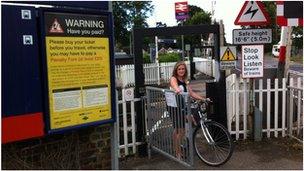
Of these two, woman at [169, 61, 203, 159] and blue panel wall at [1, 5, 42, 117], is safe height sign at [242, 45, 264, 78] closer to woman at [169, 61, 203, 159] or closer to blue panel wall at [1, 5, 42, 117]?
woman at [169, 61, 203, 159]

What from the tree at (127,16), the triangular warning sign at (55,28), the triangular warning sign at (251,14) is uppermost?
the tree at (127,16)

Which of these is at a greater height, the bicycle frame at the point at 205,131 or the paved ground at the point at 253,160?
the bicycle frame at the point at 205,131

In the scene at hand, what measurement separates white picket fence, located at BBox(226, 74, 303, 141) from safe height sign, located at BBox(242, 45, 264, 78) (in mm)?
226

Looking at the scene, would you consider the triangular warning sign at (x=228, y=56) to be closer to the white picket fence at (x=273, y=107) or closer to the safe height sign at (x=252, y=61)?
the safe height sign at (x=252, y=61)

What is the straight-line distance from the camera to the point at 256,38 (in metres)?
7.90

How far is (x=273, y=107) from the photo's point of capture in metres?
8.31


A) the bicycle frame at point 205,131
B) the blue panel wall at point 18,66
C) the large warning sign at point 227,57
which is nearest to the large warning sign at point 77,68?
the blue panel wall at point 18,66

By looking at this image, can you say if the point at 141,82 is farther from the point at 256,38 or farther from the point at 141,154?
the point at 256,38

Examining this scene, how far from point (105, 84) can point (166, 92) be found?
1866 mm

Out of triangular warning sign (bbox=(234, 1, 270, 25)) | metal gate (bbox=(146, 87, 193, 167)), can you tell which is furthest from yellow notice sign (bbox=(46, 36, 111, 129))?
triangular warning sign (bbox=(234, 1, 270, 25))

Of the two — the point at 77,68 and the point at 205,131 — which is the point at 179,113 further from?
the point at 77,68

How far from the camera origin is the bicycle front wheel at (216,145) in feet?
21.8

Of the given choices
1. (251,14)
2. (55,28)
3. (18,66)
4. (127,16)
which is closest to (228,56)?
(251,14)

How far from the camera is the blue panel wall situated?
4129 millimetres
